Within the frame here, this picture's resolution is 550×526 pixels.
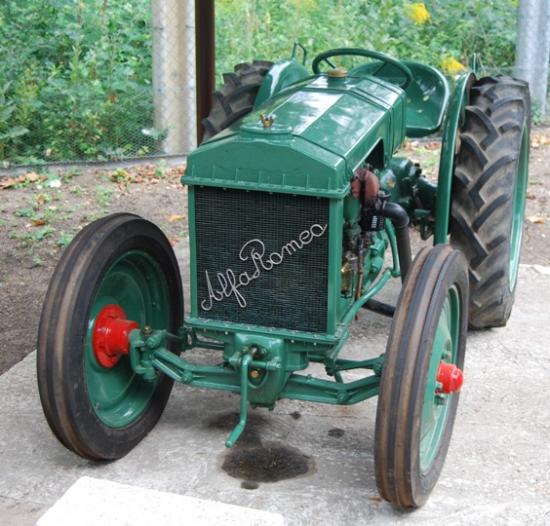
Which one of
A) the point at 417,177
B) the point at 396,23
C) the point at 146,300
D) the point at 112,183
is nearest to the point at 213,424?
the point at 146,300

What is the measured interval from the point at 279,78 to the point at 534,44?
16.7 feet

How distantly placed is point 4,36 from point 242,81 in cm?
443

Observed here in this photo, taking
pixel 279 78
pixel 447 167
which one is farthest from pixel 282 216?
pixel 279 78

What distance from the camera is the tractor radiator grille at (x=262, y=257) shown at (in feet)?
12.0

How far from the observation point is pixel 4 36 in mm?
8969

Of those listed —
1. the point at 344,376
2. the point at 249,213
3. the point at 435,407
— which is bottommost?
the point at 344,376

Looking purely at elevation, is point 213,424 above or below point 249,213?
below

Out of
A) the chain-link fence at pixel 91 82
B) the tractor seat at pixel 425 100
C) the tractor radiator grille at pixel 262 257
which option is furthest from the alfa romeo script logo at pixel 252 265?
the chain-link fence at pixel 91 82

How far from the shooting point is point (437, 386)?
143 inches

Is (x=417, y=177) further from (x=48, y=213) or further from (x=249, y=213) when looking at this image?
(x=48, y=213)

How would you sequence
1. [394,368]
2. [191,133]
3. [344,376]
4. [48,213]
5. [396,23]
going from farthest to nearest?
1. [396,23]
2. [191,133]
3. [48,213]
4. [344,376]
5. [394,368]

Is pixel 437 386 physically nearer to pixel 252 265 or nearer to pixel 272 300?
pixel 272 300

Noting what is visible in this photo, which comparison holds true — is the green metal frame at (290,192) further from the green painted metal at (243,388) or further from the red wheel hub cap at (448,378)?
the red wheel hub cap at (448,378)

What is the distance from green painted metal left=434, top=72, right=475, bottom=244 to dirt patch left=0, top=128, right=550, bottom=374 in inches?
81.6
